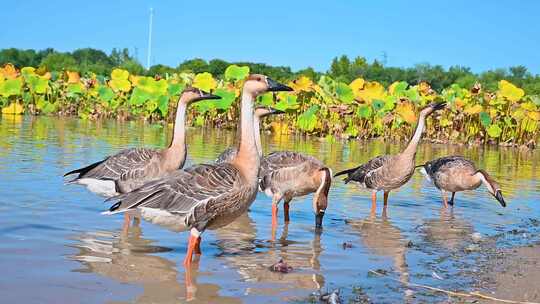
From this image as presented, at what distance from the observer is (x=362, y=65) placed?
2456 inches

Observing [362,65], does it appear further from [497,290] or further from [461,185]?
[497,290]

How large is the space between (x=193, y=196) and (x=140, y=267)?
822mm

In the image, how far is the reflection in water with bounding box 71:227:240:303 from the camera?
17.8 feet

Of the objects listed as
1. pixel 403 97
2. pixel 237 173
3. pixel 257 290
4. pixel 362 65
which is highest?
pixel 362 65

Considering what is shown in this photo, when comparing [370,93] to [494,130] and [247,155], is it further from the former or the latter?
[247,155]

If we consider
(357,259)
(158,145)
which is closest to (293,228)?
(357,259)

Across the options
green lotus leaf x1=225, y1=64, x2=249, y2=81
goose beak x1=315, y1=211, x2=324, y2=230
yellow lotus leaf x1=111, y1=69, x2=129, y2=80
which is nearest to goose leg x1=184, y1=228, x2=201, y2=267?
goose beak x1=315, y1=211, x2=324, y2=230

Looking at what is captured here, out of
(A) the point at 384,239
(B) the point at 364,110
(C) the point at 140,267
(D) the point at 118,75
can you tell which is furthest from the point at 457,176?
(D) the point at 118,75

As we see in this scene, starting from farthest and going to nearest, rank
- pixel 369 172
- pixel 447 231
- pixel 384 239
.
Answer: pixel 369 172, pixel 447 231, pixel 384 239

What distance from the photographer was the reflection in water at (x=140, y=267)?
5430mm

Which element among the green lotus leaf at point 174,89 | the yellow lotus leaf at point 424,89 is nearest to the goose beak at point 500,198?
the yellow lotus leaf at point 424,89

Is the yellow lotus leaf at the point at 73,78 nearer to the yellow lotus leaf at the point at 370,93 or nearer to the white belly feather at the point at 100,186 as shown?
the yellow lotus leaf at the point at 370,93

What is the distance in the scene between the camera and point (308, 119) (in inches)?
998

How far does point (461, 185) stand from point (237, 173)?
6.31 meters
